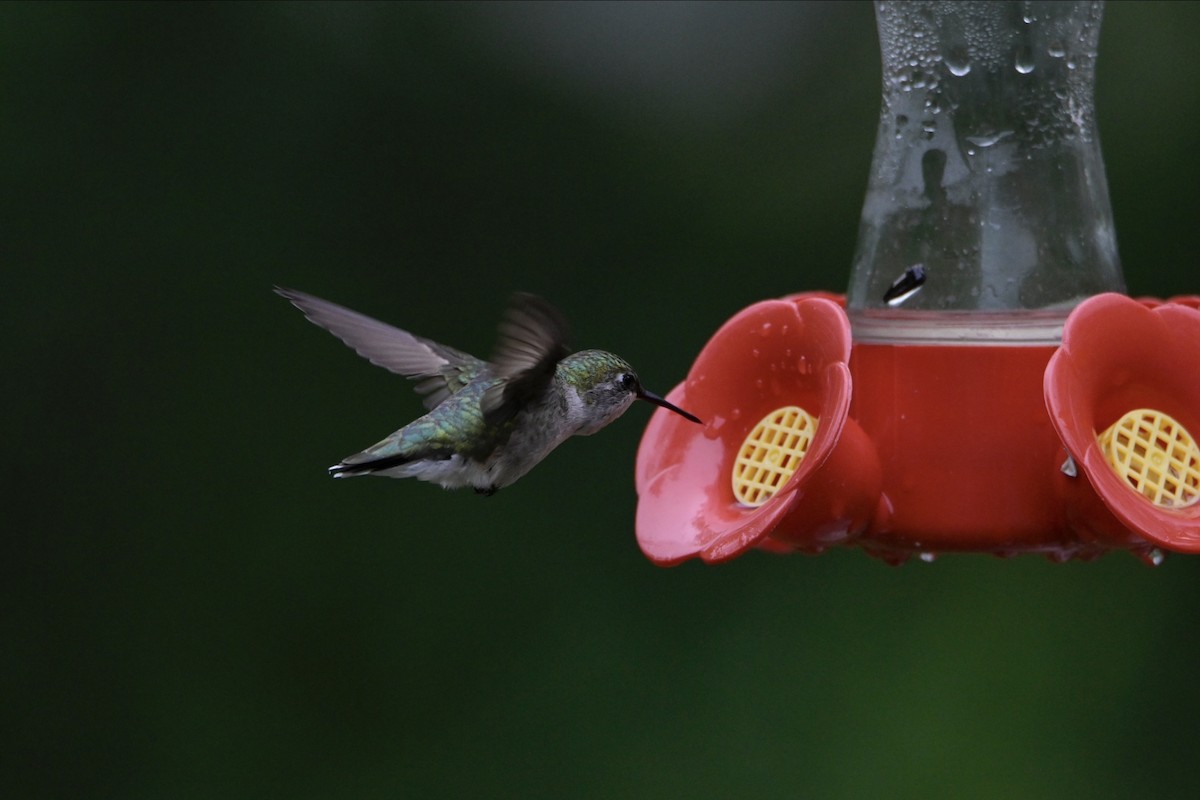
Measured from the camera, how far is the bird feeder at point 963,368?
→ 6.92ft

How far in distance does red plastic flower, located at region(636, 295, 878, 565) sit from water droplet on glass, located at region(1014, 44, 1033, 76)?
1.98ft

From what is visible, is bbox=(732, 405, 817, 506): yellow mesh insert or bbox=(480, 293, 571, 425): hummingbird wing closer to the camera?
bbox=(480, 293, 571, 425): hummingbird wing

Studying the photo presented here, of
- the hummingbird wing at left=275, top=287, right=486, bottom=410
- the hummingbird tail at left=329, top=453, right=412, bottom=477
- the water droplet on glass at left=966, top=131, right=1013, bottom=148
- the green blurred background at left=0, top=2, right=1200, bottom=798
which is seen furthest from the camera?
the green blurred background at left=0, top=2, right=1200, bottom=798

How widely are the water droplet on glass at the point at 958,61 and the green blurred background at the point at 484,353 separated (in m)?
2.60

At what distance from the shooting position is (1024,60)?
2.51 m

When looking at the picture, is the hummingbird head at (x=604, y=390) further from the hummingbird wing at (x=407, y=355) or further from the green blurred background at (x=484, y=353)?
the green blurred background at (x=484, y=353)

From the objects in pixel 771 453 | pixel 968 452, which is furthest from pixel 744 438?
pixel 968 452

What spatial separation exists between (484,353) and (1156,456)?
350 cm

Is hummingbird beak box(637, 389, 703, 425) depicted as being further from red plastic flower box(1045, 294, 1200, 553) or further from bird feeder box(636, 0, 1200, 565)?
red plastic flower box(1045, 294, 1200, 553)

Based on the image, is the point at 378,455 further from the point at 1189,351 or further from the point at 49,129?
the point at 49,129

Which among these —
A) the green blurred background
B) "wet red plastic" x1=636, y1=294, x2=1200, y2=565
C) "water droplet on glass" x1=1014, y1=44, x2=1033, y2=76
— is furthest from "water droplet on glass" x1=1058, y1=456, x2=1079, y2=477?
the green blurred background

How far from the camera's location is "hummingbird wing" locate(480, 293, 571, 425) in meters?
1.95

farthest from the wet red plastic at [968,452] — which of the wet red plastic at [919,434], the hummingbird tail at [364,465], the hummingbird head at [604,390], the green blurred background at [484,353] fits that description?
the green blurred background at [484,353]

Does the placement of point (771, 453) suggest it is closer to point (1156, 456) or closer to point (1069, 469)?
point (1069, 469)
